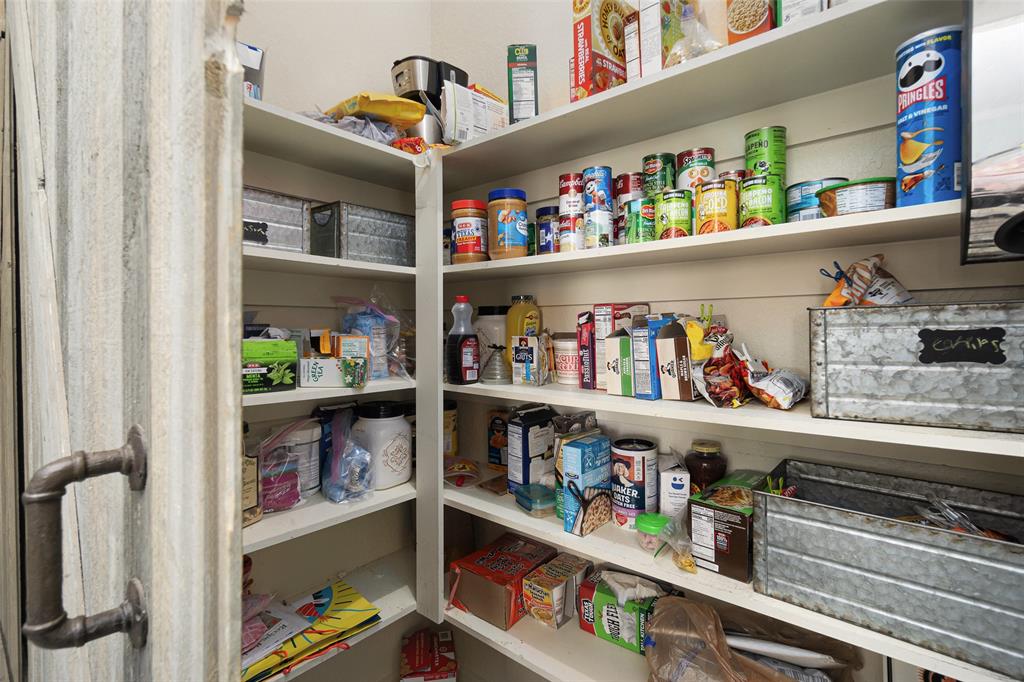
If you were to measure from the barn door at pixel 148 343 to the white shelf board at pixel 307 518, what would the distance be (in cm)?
71

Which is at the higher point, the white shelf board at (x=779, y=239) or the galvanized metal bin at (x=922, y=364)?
the white shelf board at (x=779, y=239)

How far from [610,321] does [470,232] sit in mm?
549

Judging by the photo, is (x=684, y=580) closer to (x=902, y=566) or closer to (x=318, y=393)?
(x=902, y=566)

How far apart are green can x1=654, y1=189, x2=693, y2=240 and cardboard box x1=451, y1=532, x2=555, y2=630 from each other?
3.76 ft

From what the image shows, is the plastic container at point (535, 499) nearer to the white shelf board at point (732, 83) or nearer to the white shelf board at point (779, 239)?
the white shelf board at point (779, 239)

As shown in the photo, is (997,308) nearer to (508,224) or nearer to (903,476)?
(903,476)

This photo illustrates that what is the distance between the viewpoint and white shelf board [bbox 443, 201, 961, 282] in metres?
0.82

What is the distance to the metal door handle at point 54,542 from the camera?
1.17ft

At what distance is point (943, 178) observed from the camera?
0.78 metres

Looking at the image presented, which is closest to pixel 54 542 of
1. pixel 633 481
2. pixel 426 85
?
pixel 633 481

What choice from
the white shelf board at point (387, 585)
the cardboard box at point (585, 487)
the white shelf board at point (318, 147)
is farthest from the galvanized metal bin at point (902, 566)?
the white shelf board at point (318, 147)

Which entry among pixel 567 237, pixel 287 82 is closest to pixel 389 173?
pixel 287 82

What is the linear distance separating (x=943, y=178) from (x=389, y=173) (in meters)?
1.52

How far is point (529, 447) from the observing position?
147 cm
